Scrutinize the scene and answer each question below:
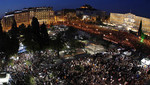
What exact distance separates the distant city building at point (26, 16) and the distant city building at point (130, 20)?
29767 millimetres

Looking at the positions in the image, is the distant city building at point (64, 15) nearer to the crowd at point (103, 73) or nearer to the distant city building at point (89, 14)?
the distant city building at point (89, 14)

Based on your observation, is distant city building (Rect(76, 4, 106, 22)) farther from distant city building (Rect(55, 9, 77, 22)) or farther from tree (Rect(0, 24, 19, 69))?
tree (Rect(0, 24, 19, 69))

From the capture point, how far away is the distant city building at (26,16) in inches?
2148

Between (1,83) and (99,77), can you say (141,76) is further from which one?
(1,83)

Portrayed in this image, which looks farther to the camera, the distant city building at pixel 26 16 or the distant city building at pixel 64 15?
the distant city building at pixel 64 15

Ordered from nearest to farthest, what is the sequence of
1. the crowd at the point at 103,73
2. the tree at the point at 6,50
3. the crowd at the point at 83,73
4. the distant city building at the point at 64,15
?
the crowd at the point at 83,73 < the crowd at the point at 103,73 < the tree at the point at 6,50 < the distant city building at the point at 64,15

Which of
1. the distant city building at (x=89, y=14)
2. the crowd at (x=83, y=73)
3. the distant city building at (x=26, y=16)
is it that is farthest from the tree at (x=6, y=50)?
the distant city building at (x=89, y=14)

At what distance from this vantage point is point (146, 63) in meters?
23.0

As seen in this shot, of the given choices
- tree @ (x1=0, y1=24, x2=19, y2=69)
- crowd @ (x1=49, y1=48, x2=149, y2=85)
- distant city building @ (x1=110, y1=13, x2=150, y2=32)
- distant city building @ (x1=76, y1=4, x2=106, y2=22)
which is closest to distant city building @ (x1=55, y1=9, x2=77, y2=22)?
distant city building @ (x1=76, y1=4, x2=106, y2=22)

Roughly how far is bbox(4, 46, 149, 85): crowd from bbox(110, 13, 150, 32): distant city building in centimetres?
3049

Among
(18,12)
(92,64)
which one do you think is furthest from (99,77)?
(18,12)

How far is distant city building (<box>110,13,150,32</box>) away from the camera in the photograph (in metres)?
48.6

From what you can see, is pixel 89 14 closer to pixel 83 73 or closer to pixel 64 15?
pixel 64 15

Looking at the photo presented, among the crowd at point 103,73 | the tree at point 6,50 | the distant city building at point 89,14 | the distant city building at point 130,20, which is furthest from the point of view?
the distant city building at point 89,14
